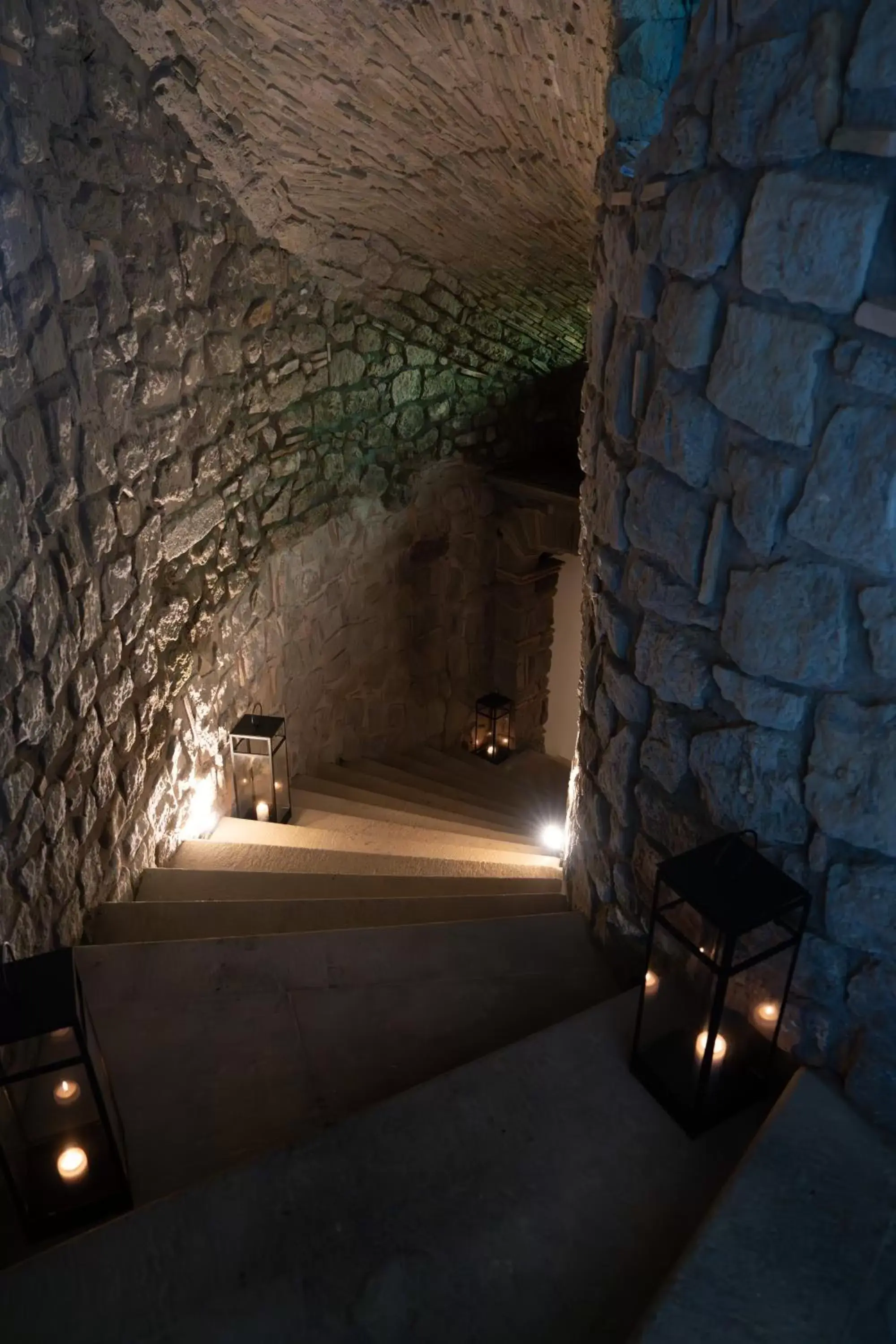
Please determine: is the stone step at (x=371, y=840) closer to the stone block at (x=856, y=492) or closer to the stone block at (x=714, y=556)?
the stone block at (x=714, y=556)

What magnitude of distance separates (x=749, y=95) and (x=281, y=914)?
206cm

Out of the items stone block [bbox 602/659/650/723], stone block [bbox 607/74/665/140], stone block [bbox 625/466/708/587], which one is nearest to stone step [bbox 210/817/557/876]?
stone block [bbox 602/659/650/723]

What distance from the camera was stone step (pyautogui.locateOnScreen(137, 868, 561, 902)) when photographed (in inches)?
113

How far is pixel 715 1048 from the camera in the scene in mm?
1625

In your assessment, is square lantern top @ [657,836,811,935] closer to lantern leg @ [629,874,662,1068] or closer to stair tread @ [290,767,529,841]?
lantern leg @ [629,874,662,1068]

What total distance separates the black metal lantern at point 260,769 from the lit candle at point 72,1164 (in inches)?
80.1

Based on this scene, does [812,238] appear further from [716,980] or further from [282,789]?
[282,789]

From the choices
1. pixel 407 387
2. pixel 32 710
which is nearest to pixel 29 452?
pixel 32 710

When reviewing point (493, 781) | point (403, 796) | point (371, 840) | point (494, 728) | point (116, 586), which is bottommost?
point (493, 781)

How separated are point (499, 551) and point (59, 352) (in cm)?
355

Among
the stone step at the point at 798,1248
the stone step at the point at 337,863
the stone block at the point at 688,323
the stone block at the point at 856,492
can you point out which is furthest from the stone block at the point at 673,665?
the stone step at the point at 337,863

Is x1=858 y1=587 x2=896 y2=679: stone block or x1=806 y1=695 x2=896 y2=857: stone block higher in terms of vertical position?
x1=858 y1=587 x2=896 y2=679: stone block

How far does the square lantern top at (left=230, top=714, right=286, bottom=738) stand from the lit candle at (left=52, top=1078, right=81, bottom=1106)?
2.01 metres

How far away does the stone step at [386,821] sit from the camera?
375 cm
